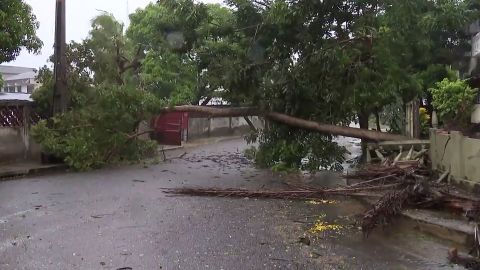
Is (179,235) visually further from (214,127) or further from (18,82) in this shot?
(18,82)

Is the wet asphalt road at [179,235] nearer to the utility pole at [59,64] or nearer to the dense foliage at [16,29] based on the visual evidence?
the dense foliage at [16,29]

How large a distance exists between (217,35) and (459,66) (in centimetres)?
796

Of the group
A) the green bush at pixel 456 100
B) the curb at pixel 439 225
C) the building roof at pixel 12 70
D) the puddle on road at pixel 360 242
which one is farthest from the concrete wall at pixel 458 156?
the building roof at pixel 12 70

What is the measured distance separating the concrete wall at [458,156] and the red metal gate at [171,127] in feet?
46.2

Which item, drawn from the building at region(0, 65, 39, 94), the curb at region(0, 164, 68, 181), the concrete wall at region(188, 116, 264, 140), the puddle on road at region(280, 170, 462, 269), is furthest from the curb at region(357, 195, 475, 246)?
the building at region(0, 65, 39, 94)

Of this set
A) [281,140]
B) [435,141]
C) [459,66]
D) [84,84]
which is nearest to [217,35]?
[281,140]

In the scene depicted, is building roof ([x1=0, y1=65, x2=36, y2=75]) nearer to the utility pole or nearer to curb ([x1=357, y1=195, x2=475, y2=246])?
the utility pole

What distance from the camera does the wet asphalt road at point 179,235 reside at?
16.9ft

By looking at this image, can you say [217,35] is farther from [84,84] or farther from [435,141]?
[435,141]

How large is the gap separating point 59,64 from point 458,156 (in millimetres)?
11282

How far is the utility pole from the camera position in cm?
1411

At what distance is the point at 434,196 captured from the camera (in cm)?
692

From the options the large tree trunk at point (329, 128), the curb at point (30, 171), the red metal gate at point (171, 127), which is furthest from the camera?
the red metal gate at point (171, 127)

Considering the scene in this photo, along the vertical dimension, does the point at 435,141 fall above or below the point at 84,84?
below
